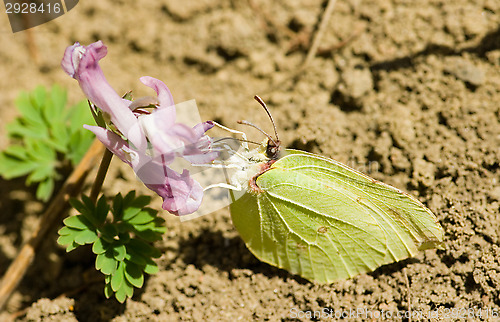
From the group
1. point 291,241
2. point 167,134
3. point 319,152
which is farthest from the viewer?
point 319,152

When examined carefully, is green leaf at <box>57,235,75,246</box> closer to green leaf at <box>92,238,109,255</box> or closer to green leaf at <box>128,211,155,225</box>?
green leaf at <box>92,238,109,255</box>

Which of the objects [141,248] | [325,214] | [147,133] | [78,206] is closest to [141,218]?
[141,248]

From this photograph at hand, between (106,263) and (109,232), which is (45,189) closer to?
(109,232)

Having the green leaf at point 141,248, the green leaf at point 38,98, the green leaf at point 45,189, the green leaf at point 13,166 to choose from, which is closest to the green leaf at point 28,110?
the green leaf at point 38,98

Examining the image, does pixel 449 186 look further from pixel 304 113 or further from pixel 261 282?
pixel 261 282

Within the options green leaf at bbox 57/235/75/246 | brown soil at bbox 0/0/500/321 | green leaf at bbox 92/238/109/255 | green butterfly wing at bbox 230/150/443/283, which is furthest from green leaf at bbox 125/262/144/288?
green butterfly wing at bbox 230/150/443/283

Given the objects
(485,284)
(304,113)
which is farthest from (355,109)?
(485,284)
